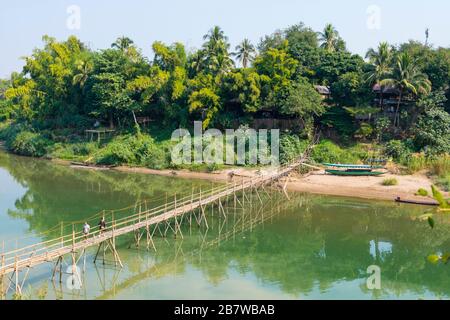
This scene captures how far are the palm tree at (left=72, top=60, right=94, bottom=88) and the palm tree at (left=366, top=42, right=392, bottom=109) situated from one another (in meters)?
26.1

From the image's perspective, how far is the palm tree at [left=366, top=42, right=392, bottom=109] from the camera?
3666cm

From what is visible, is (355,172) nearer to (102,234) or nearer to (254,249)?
(254,249)

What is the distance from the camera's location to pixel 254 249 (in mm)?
21484

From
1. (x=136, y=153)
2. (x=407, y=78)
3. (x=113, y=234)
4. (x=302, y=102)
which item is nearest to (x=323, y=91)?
(x=302, y=102)

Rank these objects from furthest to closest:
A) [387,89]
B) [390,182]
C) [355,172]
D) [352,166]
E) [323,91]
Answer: [323,91] < [387,89] < [352,166] < [355,172] < [390,182]

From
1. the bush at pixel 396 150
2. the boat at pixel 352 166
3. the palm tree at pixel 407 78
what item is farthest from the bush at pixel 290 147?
the palm tree at pixel 407 78

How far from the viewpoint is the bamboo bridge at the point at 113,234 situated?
50.8 ft

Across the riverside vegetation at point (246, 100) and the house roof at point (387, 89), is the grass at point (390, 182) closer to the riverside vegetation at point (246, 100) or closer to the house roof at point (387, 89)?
the riverside vegetation at point (246, 100)

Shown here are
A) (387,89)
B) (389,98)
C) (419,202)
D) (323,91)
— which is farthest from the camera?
(323,91)

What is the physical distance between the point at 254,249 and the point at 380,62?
21.7m

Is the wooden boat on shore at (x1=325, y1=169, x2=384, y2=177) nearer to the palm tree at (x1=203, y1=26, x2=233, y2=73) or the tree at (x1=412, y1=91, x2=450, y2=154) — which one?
the tree at (x1=412, y1=91, x2=450, y2=154)

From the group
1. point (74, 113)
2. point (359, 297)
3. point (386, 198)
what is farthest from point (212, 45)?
point (359, 297)

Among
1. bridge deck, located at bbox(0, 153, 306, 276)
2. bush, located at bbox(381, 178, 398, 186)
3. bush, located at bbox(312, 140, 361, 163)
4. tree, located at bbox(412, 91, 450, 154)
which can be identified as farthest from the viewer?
bush, located at bbox(312, 140, 361, 163)

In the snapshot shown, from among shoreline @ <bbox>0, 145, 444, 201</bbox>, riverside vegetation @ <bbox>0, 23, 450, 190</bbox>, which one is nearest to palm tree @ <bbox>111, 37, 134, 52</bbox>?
riverside vegetation @ <bbox>0, 23, 450, 190</bbox>
